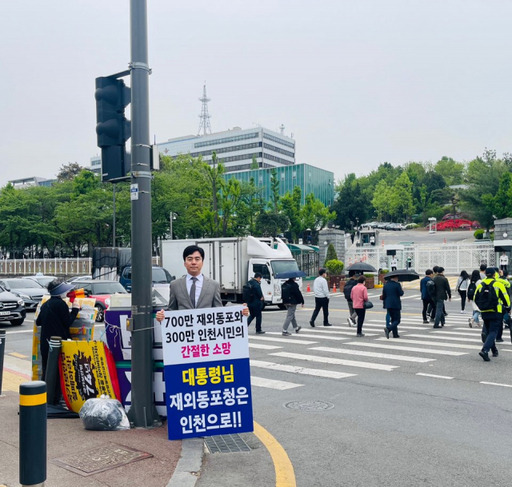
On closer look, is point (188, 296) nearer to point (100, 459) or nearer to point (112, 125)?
point (100, 459)

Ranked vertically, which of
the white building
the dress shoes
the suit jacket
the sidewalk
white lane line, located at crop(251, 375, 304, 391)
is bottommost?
white lane line, located at crop(251, 375, 304, 391)

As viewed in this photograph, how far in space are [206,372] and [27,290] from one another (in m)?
21.4

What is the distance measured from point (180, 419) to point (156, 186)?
46.8 meters

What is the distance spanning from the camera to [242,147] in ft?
445

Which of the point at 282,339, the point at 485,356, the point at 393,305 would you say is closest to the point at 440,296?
the point at 393,305

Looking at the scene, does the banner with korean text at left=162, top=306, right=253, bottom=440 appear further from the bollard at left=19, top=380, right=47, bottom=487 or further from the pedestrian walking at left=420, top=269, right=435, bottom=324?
the pedestrian walking at left=420, top=269, right=435, bottom=324

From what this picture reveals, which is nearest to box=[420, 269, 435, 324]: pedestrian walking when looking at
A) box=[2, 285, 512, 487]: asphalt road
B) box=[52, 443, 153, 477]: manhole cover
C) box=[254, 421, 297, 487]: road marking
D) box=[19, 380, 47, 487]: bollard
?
box=[2, 285, 512, 487]: asphalt road

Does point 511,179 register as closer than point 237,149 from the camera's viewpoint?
Yes

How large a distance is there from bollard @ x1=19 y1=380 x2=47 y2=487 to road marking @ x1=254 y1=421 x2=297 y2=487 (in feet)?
7.04

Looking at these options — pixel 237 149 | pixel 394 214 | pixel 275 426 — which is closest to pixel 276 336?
pixel 275 426

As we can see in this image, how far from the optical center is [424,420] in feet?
23.4

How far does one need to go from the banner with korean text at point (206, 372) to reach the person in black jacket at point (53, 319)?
2.20m

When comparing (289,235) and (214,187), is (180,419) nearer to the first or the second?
(214,187)

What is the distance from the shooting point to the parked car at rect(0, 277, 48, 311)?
950 inches
